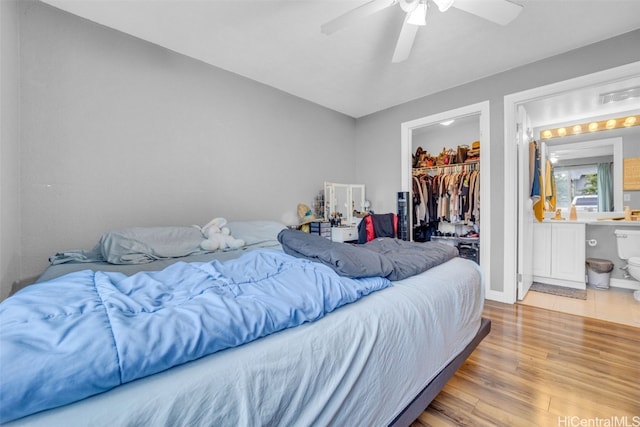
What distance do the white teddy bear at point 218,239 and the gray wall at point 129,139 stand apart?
0.45m

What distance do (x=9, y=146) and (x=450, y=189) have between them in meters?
4.48

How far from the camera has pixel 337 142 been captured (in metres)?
4.12

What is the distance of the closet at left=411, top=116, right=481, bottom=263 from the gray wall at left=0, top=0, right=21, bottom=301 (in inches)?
160

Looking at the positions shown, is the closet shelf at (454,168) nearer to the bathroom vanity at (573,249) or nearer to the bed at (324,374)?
the bathroom vanity at (573,249)

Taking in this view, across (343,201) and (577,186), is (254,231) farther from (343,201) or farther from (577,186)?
(577,186)

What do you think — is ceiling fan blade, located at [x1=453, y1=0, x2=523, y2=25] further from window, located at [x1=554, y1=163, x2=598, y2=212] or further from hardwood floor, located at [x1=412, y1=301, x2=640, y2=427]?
window, located at [x1=554, y1=163, x2=598, y2=212]

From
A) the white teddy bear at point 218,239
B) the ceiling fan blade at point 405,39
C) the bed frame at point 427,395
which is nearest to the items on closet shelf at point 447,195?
the ceiling fan blade at point 405,39

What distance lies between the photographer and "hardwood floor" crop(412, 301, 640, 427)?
51.7 inches

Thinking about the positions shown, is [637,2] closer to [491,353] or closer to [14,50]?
[491,353]

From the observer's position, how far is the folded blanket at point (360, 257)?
1.23 meters

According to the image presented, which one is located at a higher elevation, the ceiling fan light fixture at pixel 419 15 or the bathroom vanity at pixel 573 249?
the ceiling fan light fixture at pixel 419 15

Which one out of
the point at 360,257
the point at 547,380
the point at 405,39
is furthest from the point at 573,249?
the point at 360,257

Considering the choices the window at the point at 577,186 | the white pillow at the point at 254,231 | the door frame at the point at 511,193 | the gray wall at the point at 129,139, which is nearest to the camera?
the gray wall at the point at 129,139

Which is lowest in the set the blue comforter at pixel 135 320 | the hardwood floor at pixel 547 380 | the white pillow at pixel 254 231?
the hardwood floor at pixel 547 380
